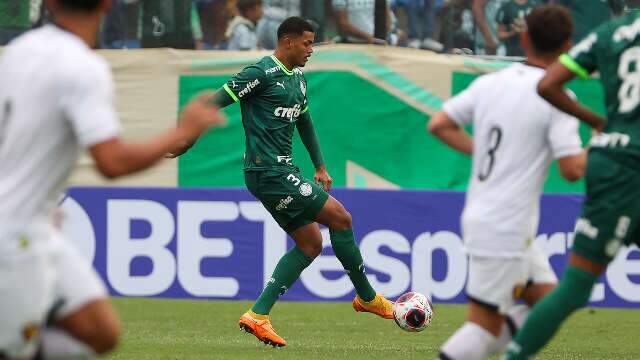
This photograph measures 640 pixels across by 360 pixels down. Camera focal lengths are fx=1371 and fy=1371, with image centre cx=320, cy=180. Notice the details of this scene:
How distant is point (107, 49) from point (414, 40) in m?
3.35

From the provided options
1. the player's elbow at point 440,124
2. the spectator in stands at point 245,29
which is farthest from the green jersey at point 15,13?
the player's elbow at point 440,124

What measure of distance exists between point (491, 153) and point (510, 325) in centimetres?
90

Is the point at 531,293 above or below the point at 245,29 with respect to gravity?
above

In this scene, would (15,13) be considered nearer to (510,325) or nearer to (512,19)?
(512,19)

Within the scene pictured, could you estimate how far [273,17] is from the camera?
14.9m

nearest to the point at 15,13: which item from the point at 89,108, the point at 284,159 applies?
the point at 284,159

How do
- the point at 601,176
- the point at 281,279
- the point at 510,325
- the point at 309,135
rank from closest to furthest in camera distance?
1. the point at 601,176
2. the point at 510,325
3. the point at 281,279
4. the point at 309,135

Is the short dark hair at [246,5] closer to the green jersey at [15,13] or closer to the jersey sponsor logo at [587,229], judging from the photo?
the green jersey at [15,13]

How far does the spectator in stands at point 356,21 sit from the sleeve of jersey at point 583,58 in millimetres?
8201

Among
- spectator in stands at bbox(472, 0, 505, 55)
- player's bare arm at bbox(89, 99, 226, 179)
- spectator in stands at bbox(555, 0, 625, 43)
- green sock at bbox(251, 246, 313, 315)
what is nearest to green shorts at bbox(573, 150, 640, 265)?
player's bare arm at bbox(89, 99, 226, 179)

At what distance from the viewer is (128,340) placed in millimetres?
10320

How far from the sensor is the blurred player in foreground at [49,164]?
4875mm

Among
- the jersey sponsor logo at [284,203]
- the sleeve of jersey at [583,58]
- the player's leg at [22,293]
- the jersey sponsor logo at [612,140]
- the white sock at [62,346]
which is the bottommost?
the jersey sponsor logo at [284,203]

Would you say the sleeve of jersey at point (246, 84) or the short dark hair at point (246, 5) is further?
the short dark hair at point (246, 5)
